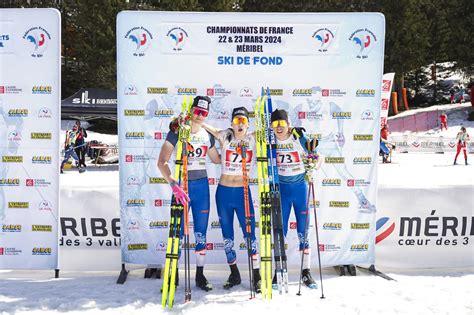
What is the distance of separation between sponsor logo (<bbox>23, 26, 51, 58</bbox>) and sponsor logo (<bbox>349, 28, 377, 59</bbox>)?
4018mm

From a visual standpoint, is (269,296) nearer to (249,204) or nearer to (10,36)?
(249,204)

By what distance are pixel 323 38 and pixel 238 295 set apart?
3.50m

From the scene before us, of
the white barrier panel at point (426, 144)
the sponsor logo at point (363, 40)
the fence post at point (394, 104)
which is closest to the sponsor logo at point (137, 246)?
the sponsor logo at point (363, 40)

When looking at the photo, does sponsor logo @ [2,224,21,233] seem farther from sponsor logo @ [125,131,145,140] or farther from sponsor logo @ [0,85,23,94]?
sponsor logo @ [125,131,145,140]

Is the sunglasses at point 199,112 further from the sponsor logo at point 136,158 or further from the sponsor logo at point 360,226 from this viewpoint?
the sponsor logo at point 360,226

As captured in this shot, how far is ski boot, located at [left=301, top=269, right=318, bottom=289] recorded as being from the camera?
6509 mm

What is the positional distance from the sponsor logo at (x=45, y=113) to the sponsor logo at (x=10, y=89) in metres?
0.38

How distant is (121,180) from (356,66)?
350cm

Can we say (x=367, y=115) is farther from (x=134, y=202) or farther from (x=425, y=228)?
(x=134, y=202)

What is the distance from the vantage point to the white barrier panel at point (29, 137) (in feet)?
21.9

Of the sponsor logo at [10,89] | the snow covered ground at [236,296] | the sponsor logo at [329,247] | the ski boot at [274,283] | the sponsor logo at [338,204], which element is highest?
the sponsor logo at [10,89]

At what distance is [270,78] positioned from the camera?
679 centimetres

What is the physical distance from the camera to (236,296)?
6207 millimetres

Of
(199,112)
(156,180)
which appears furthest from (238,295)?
(199,112)
